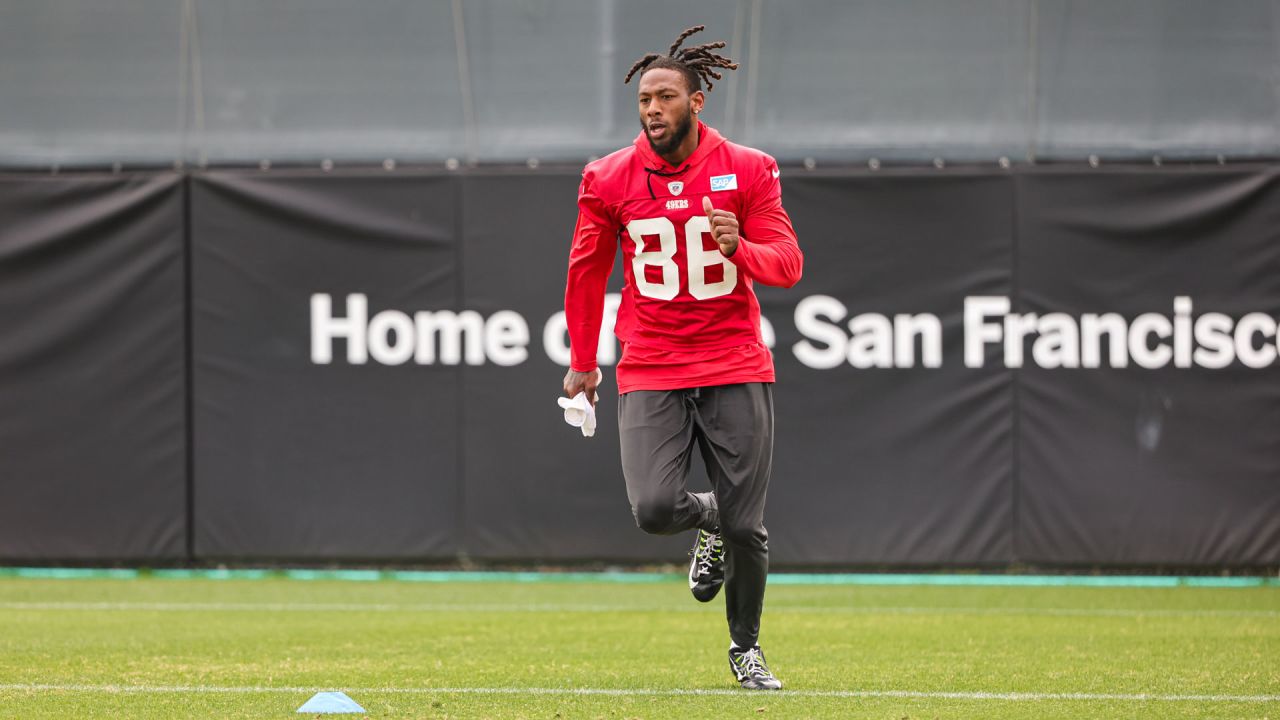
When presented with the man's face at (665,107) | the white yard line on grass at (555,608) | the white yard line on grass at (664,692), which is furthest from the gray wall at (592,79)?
the white yard line on grass at (664,692)

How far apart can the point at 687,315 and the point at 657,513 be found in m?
0.72

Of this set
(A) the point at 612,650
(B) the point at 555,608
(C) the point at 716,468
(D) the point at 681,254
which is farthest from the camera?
(B) the point at 555,608

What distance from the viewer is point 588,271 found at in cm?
582

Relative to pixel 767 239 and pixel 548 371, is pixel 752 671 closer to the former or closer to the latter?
pixel 767 239

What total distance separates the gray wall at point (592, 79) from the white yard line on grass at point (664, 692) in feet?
18.7

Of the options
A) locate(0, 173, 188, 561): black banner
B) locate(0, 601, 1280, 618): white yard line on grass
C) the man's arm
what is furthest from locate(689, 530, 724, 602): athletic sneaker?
locate(0, 173, 188, 561): black banner

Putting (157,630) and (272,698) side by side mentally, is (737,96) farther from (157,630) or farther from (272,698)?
(272,698)

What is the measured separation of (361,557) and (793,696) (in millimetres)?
5707

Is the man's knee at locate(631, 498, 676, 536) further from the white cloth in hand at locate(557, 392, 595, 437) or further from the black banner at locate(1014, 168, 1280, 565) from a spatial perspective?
the black banner at locate(1014, 168, 1280, 565)

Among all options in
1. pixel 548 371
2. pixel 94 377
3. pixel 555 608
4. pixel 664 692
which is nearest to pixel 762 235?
pixel 664 692

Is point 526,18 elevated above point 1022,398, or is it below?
above

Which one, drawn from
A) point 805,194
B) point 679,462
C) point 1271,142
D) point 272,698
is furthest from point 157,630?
point 1271,142

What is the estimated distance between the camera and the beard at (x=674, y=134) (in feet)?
18.4

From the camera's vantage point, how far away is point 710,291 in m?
Answer: 5.71
